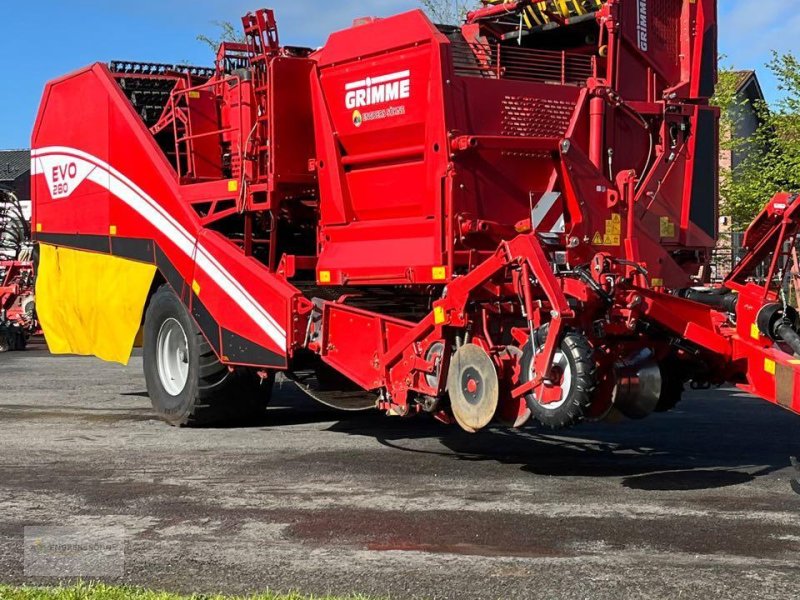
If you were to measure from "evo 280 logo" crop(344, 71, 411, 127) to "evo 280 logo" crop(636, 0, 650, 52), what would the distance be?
1716 mm

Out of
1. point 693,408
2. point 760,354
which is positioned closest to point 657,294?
point 760,354

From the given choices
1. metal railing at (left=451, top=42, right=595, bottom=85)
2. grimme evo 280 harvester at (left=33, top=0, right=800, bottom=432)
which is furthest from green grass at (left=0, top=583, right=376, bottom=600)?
metal railing at (left=451, top=42, right=595, bottom=85)

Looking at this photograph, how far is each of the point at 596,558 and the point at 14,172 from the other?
62342mm

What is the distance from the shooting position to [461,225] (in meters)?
7.14

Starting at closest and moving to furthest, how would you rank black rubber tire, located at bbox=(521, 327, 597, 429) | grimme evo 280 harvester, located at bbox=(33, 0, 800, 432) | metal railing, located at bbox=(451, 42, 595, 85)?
black rubber tire, located at bbox=(521, 327, 597, 429)
grimme evo 280 harvester, located at bbox=(33, 0, 800, 432)
metal railing, located at bbox=(451, 42, 595, 85)

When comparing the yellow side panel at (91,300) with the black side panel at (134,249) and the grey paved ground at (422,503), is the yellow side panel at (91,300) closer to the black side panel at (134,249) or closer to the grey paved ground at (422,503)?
the black side panel at (134,249)

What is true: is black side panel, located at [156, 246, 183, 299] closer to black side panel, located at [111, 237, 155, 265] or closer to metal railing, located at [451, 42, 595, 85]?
black side panel, located at [111, 237, 155, 265]

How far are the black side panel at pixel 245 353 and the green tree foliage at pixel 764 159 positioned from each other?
58.9ft

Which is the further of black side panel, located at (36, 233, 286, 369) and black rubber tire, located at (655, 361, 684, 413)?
black side panel, located at (36, 233, 286, 369)

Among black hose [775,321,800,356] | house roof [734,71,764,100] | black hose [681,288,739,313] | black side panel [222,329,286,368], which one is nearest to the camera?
black hose [775,321,800,356]

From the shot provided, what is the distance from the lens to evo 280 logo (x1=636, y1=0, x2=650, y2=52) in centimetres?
782

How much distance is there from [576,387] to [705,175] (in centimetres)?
257

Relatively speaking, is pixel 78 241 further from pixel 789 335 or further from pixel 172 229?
pixel 789 335

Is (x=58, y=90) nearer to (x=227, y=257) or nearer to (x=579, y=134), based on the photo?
(x=227, y=257)
